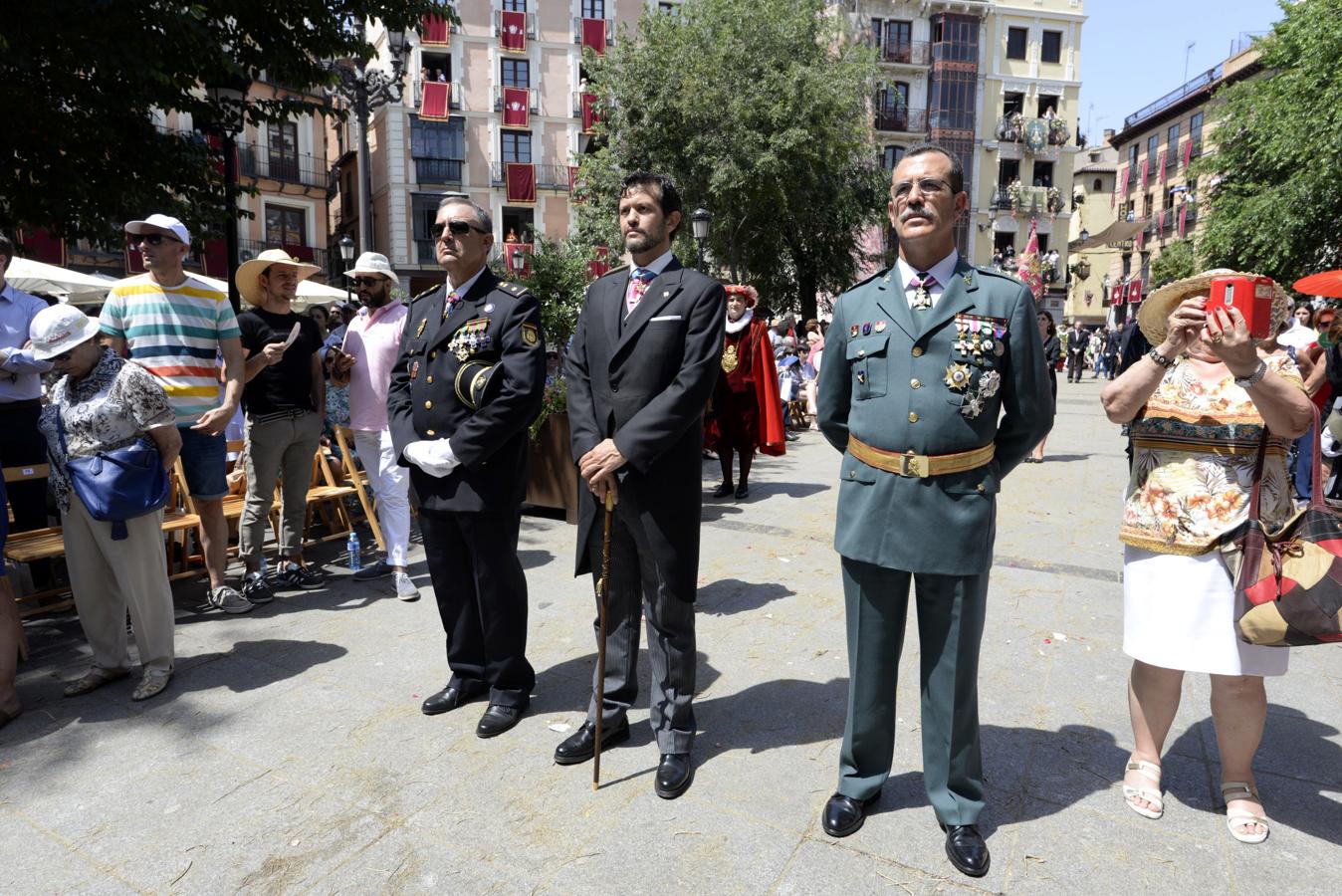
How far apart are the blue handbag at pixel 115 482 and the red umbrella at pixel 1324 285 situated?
7522 mm

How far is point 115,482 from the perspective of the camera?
3.78m

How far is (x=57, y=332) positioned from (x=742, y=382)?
18.2ft

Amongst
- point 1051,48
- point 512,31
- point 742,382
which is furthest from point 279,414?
point 1051,48

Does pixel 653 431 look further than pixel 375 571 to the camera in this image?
No

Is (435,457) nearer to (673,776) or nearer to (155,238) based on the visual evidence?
(673,776)

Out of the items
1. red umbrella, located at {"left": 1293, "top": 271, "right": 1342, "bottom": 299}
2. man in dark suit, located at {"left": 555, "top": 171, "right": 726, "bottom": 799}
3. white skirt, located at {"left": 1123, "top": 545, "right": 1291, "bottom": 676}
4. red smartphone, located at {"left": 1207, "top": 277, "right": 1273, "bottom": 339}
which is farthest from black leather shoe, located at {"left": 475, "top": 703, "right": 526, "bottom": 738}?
red umbrella, located at {"left": 1293, "top": 271, "right": 1342, "bottom": 299}

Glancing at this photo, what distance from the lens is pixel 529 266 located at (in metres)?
7.49

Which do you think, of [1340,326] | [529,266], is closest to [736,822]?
[529,266]

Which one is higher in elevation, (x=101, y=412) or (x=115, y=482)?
(x=101, y=412)

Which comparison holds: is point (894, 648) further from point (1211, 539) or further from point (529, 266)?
point (529, 266)

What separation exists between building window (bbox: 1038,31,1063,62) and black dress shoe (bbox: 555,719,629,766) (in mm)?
48560

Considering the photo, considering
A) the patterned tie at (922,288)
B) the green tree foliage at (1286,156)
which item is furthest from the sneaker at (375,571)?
the green tree foliage at (1286,156)

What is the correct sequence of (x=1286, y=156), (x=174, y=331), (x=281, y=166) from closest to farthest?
1. (x=174, y=331)
2. (x=1286, y=156)
3. (x=281, y=166)

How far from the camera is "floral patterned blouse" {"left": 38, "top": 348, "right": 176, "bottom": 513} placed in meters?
3.81
